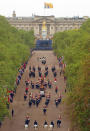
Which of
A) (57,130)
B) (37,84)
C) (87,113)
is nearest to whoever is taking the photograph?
(87,113)

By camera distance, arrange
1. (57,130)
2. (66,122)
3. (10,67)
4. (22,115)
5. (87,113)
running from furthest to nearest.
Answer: (10,67), (22,115), (66,122), (57,130), (87,113)

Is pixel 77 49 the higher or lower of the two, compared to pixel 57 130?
higher

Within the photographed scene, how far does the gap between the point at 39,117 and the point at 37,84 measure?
12257 mm

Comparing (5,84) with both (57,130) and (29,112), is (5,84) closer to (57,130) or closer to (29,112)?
(29,112)

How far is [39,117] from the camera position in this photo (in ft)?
108

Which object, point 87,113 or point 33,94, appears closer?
point 87,113

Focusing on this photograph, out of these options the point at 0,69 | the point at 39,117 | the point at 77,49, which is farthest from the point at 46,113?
the point at 77,49

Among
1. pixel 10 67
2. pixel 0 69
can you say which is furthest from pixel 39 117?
pixel 10 67

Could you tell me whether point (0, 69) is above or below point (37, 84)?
above

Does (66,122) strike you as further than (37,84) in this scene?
No

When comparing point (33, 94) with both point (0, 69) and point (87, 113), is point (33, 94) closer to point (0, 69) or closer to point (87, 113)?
point (0, 69)

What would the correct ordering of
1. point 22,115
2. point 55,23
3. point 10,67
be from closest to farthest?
point 22,115, point 10,67, point 55,23

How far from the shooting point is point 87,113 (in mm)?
22156

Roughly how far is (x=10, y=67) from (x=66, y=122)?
1236cm
